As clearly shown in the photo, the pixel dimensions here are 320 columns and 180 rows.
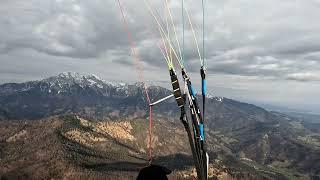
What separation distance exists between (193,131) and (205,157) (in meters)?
1.44

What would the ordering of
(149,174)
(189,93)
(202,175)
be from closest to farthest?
(149,174) < (202,175) < (189,93)

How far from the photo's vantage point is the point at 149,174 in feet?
42.2

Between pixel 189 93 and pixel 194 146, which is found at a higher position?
pixel 189 93

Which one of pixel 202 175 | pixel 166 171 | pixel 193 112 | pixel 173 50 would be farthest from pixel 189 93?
pixel 166 171

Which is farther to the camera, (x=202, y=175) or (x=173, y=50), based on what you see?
(x=173, y=50)

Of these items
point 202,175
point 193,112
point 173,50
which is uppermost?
point 173,50

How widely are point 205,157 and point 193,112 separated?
2.11m

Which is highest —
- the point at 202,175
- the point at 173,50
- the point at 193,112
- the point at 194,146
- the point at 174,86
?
the point at 173,50

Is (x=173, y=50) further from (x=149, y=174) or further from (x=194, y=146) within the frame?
(x=149, y=174)

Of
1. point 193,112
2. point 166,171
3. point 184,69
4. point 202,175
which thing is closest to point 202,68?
point 184,69

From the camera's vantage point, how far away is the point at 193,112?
18844 mm

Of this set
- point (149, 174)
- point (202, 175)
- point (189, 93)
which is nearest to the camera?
point (149, 174)

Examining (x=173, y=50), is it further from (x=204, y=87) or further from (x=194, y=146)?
(x=194, y=146)

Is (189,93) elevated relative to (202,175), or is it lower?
elevated
